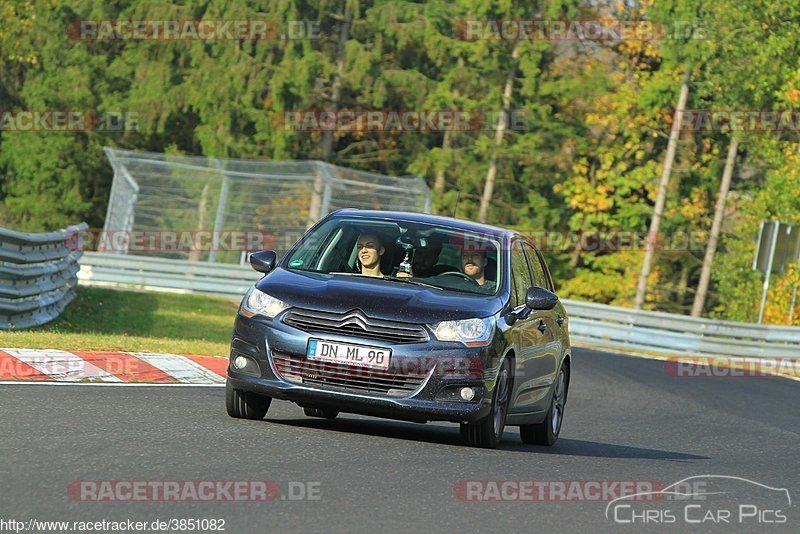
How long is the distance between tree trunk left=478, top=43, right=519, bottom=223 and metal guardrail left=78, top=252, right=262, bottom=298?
18934 millimetres

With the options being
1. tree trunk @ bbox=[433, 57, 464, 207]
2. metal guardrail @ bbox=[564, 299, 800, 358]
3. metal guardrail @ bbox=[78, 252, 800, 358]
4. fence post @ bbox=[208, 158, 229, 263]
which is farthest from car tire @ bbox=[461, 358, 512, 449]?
tree trunk @ bbox=[433, 57, 464, 207]

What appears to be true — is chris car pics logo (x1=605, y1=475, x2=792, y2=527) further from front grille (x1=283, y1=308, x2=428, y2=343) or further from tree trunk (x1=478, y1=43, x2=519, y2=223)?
tree trunk (x1=478, y1=43, x2=519, y2=223)

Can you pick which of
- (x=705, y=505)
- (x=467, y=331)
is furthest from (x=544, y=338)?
(x=705, y=505)

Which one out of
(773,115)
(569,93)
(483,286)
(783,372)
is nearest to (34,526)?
(483,286)

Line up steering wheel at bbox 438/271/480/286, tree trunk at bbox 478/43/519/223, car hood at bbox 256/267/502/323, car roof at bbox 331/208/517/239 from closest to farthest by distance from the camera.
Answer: car hood at bbox 256/267/502/323 → steering wheel at bbox 438/271/480/286 → car roof at bbox 331/208/517/239 → tree trunk at bbox 478/43/519/223

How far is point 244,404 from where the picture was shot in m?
11.0

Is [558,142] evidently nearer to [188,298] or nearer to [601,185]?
[601,185]

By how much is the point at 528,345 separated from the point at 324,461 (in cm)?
281

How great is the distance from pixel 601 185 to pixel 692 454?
4456 centimetres

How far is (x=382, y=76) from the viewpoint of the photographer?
56.0m

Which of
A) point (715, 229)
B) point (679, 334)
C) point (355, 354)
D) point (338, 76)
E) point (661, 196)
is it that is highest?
point (355, 354)

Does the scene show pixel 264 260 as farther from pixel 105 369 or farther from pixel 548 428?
pixel 105 369

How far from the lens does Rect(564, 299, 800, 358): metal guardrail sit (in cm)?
3288

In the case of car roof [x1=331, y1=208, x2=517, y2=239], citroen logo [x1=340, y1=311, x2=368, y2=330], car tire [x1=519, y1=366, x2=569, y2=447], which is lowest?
car tire [x1=519, y1=366, x2=569, y2=447]
